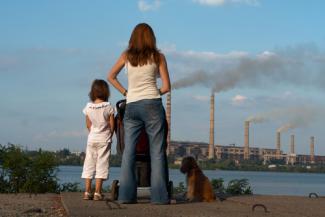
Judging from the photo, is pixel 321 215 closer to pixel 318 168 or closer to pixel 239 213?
pixel 239 213

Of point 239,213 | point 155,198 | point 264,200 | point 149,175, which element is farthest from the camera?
point 264,200

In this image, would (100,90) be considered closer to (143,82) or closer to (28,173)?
(143,82)

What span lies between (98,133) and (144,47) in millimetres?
1426

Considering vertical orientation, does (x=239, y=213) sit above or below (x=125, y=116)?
below

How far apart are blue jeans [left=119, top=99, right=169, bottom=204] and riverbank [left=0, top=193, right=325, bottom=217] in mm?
203

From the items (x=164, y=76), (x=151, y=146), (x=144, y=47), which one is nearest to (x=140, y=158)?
(x=151, y=146)

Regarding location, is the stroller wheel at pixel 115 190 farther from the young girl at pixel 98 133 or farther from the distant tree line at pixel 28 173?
the distant tree line at pixel 28 173

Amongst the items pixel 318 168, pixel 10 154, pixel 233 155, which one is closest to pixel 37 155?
pixel 10 154

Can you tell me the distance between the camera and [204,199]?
9.23 m

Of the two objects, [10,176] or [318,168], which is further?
[318,168]

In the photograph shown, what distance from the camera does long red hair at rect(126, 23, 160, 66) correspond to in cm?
841

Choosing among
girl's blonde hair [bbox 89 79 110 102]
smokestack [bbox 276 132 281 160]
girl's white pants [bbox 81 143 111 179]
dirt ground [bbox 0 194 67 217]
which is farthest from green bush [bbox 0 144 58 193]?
smokestack [bbox 276 132 281 160]

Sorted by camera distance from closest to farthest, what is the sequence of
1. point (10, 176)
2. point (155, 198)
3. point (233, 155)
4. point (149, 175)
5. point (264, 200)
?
1. point (155, 198)
2. point (149, 175)
3. point (264, 200)
4. point (10, 176)
5. point (233, 155)

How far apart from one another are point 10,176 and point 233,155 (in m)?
104
